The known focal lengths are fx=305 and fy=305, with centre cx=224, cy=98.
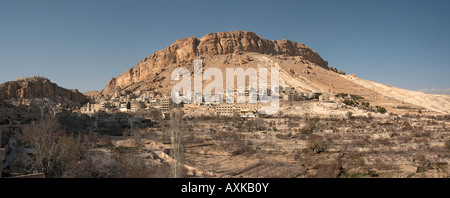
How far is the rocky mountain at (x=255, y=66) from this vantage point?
72188 mm

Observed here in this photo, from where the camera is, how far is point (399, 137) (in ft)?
79.7

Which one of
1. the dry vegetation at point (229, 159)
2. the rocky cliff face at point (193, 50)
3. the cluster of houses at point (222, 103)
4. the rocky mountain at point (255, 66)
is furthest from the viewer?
the rocky cliff face at point (193, 50)

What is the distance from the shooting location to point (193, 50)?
96750 mm

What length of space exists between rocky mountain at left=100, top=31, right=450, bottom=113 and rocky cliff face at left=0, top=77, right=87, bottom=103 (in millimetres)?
15479

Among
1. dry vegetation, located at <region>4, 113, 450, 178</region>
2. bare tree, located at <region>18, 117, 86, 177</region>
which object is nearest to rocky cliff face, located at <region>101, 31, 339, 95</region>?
dry vegetation, located at <region>4, 113, 450, 178</region>

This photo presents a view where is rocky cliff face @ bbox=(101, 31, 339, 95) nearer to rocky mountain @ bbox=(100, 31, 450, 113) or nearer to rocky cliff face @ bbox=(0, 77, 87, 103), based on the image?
rocky mountain @ bbox=(100, 31, 450, 113)

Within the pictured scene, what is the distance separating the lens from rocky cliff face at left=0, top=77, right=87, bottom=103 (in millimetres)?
68000

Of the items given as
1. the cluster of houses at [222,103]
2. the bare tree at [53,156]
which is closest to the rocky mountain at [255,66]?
the cluster of houses at [222,103]

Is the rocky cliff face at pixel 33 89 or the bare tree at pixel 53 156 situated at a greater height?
the rocky cliff face at pixel 33 89

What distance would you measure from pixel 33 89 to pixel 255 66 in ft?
179

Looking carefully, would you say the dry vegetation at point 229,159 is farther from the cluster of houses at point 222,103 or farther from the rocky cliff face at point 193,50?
the rocky cliff face at point 193,50

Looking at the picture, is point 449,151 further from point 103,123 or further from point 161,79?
point 161,79

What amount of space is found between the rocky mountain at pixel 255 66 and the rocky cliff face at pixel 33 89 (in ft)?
50.8

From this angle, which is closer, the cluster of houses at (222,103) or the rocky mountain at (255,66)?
the cluster of houses at (222,103)
